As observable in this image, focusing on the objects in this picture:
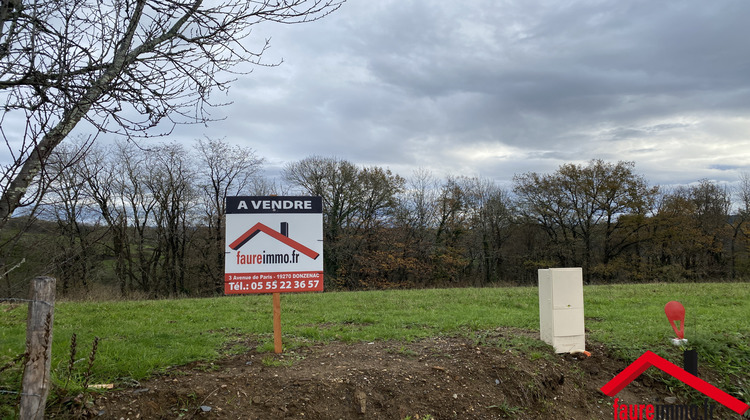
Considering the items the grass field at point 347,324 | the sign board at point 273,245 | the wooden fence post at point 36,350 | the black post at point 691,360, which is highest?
the sign board at point 273,245

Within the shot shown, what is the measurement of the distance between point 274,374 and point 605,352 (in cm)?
416

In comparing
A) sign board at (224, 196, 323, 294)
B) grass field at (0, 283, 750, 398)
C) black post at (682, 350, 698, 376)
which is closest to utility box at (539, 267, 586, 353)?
grass field at (0, 283, 750, 398)

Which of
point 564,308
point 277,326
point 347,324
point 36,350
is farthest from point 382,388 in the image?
point 347,324

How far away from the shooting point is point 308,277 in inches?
210

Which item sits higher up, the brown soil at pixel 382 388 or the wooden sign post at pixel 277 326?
the wooden sign post at pixel 277 326

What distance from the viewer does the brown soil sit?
3814 millimetres

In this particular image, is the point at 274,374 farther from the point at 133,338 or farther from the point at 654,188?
the point at 654,188

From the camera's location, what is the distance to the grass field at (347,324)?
201 inches

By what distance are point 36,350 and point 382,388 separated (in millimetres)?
2876

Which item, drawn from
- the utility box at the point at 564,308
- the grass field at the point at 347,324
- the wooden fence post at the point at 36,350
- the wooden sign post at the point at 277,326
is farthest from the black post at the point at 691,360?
the wooden fence post at the point at 36,350

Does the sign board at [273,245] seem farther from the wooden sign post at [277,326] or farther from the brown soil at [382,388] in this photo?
the brown soil at [382,388]

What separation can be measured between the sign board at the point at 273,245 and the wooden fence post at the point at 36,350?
1.98 m

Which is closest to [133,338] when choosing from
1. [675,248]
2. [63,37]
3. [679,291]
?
[63,37]

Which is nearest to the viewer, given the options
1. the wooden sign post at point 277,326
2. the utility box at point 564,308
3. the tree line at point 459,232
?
the wooden sign post at point 277,326
